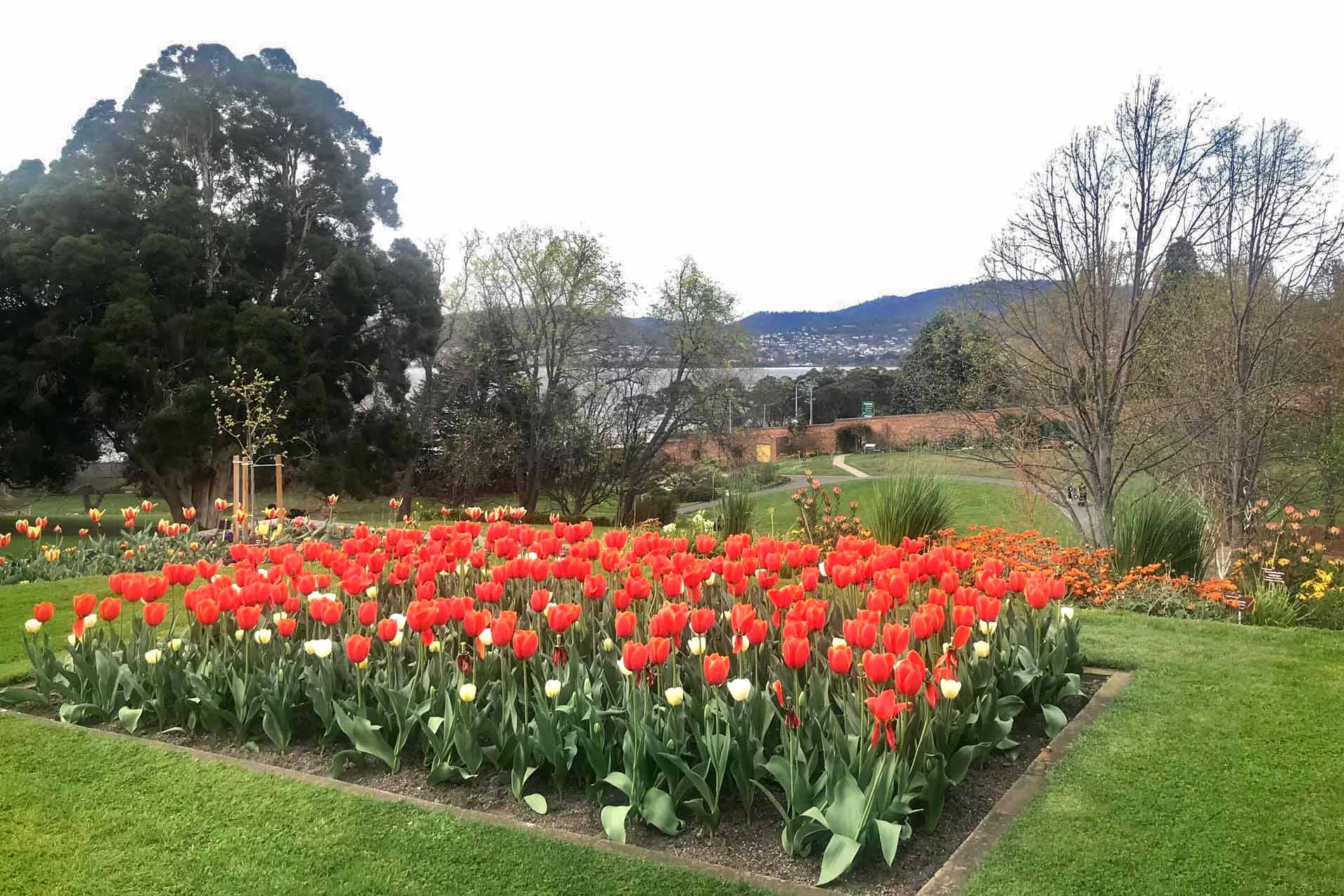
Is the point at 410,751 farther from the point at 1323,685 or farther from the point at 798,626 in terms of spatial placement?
the point at 1323,685

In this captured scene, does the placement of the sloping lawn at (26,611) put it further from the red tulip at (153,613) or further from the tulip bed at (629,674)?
the red tulip at (153,613)

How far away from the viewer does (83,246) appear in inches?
675

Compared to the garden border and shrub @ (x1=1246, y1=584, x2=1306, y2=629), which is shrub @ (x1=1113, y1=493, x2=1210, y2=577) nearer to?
shrub @ (x1=1246, y1=584, x2=1306, y2=629)

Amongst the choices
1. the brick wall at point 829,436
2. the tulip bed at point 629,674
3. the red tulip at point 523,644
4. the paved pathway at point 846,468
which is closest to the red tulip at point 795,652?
the tulip bed at point 629,674

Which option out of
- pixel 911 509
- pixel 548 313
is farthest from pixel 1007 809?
pixel 548 313

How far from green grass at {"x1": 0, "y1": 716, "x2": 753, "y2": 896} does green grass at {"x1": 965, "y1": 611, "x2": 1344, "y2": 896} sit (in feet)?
3.57

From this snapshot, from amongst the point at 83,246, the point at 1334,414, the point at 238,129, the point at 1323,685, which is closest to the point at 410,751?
the point at 1323,685

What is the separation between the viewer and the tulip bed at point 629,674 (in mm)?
2791

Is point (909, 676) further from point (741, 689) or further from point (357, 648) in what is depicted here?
point (357, 648)

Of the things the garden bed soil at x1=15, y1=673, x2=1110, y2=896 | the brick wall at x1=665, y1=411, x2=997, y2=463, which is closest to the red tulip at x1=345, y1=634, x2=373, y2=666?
the garden bed soil at x1=15, y1=673, x2=1110, y2=896

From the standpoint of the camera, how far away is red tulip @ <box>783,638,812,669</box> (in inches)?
113

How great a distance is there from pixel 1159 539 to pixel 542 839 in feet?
21.0

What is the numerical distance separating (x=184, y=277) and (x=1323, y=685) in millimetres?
19799

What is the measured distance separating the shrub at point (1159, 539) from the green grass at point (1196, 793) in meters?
2.57
